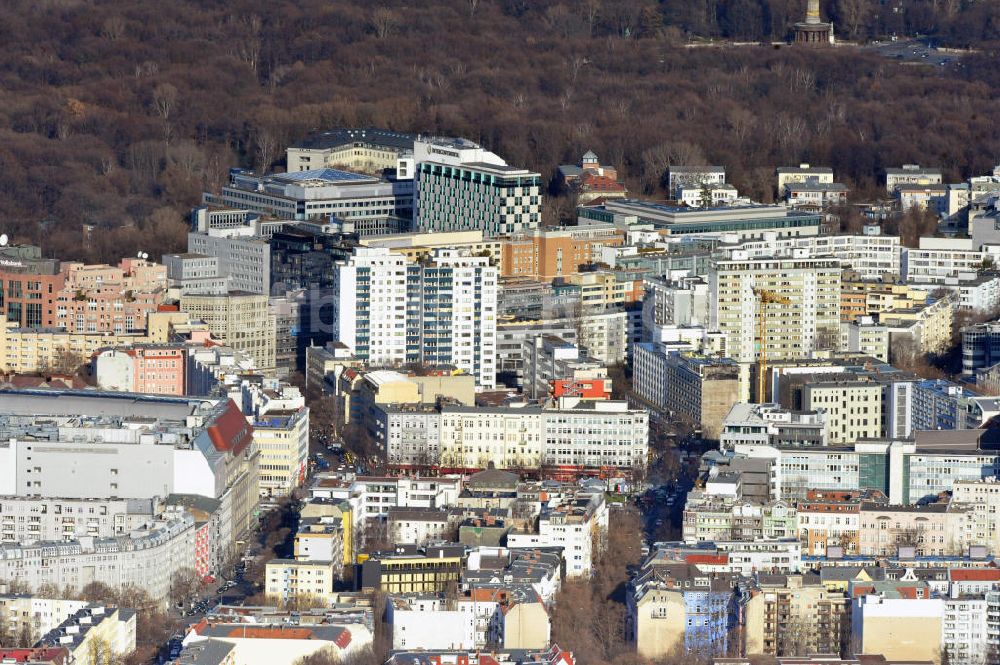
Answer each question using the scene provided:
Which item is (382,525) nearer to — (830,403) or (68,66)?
(830,403)

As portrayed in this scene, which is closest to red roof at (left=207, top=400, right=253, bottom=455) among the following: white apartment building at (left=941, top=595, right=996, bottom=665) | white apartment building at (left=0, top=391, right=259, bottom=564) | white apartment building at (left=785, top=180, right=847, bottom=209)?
white apartment building at (left=0, top=391, right=259, bottom=564)

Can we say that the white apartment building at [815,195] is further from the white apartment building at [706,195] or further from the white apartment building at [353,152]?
the white apartment building at [353,152]

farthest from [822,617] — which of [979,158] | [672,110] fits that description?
[672,110]

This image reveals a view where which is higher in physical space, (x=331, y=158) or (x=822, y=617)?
(x=331, y=158)

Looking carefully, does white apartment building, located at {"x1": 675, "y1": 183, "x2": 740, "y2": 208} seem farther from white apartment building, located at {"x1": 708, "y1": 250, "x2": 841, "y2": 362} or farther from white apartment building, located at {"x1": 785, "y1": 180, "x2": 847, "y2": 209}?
white apartment building, located at {"x1": 708, "y1": 250, "x2": 841, "y2": 362}

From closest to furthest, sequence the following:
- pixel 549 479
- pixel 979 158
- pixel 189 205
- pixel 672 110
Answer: pixel 549 479 → pixel 189 205 → pixel 979 158 → pixel 672 110

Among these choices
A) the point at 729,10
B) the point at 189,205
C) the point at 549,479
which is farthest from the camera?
the point at 729,10

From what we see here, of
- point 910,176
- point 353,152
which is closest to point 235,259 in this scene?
point 353,152
